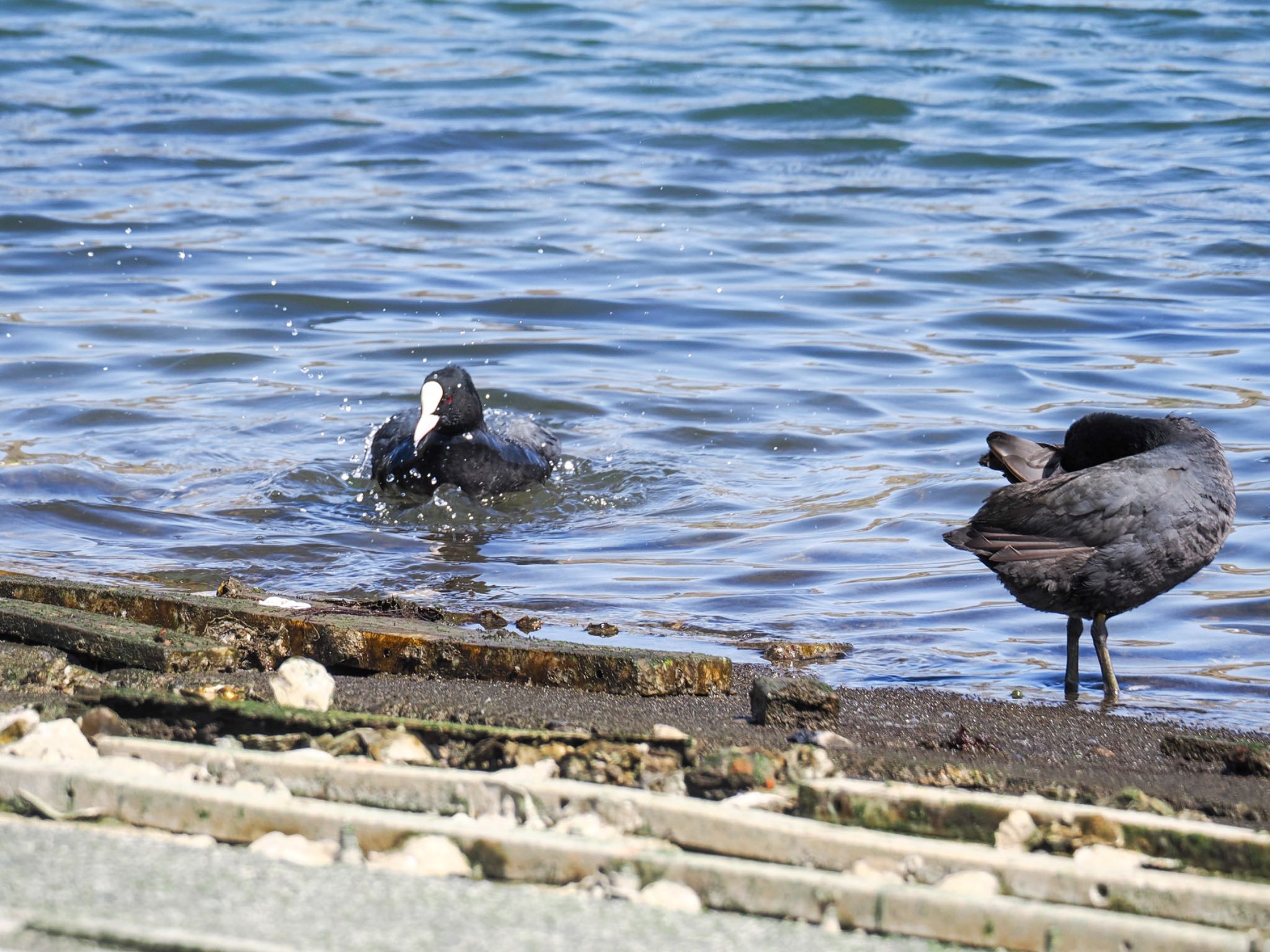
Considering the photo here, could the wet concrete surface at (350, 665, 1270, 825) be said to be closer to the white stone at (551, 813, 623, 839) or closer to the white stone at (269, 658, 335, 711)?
the white stone at (269, 658, 335, 711)

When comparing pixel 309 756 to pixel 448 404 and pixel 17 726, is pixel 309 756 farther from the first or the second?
pixel 448 404

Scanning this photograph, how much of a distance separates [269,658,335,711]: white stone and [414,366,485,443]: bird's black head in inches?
176

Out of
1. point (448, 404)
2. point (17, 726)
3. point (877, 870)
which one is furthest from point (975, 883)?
point (448, 404)

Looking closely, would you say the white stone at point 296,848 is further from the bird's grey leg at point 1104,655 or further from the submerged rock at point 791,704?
the bird's grey leg at point 1104,655

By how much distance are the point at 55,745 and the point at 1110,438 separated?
3521 millimetres

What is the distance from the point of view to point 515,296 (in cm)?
1121

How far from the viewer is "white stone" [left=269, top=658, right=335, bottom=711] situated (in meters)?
3.35

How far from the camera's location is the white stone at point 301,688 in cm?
335

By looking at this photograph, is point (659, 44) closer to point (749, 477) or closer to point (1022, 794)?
point (749, 477)

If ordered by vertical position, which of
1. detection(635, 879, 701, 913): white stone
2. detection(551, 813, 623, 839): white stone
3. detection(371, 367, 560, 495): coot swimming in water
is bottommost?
detection(371, 367, 560, 495): coot swimming in water

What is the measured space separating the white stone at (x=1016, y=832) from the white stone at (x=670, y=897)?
586 millimetres

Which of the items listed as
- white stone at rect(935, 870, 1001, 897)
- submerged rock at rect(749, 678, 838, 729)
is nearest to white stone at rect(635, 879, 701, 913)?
white stone at rect(935, 870, 1001, 897)

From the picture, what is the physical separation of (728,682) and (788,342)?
6439 mm

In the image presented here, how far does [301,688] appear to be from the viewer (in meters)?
3.35
